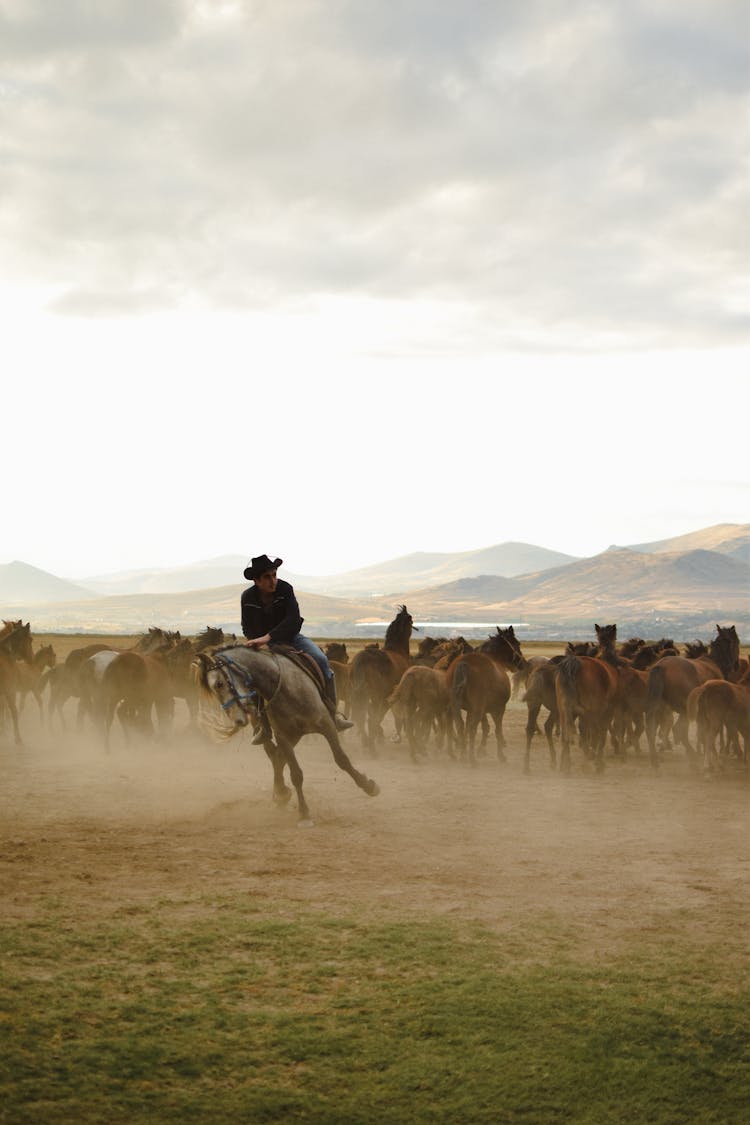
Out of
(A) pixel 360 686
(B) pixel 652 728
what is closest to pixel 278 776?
(A) pixel 360 686

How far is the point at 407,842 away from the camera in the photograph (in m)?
11.8

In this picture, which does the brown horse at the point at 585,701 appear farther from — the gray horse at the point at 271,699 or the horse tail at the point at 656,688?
the gray horse at the point at 271,699

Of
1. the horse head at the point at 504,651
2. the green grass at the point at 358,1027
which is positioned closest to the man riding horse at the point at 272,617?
the green grass at the point at 358,1027

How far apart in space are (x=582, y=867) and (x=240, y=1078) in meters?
5.80

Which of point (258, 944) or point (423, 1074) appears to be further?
point (258, 944)

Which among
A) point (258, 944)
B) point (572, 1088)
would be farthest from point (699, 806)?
point (572, 1088)

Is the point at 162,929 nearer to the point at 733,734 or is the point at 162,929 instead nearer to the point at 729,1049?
the point at 729,1049

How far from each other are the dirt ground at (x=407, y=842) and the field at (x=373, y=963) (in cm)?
6

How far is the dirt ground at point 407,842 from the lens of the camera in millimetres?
9102

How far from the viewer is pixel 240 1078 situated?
219 inches

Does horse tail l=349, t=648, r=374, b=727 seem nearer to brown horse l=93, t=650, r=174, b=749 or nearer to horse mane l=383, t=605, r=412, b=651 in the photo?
horse mane l=383, t=605, r=412, b=651

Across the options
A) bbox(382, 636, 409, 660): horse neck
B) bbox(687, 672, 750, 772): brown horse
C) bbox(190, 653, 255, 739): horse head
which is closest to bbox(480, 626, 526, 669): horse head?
bbox(382, 636, 409, 660): horse neck

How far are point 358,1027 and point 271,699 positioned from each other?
677 centimetres

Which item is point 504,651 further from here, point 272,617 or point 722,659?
point 272,617
